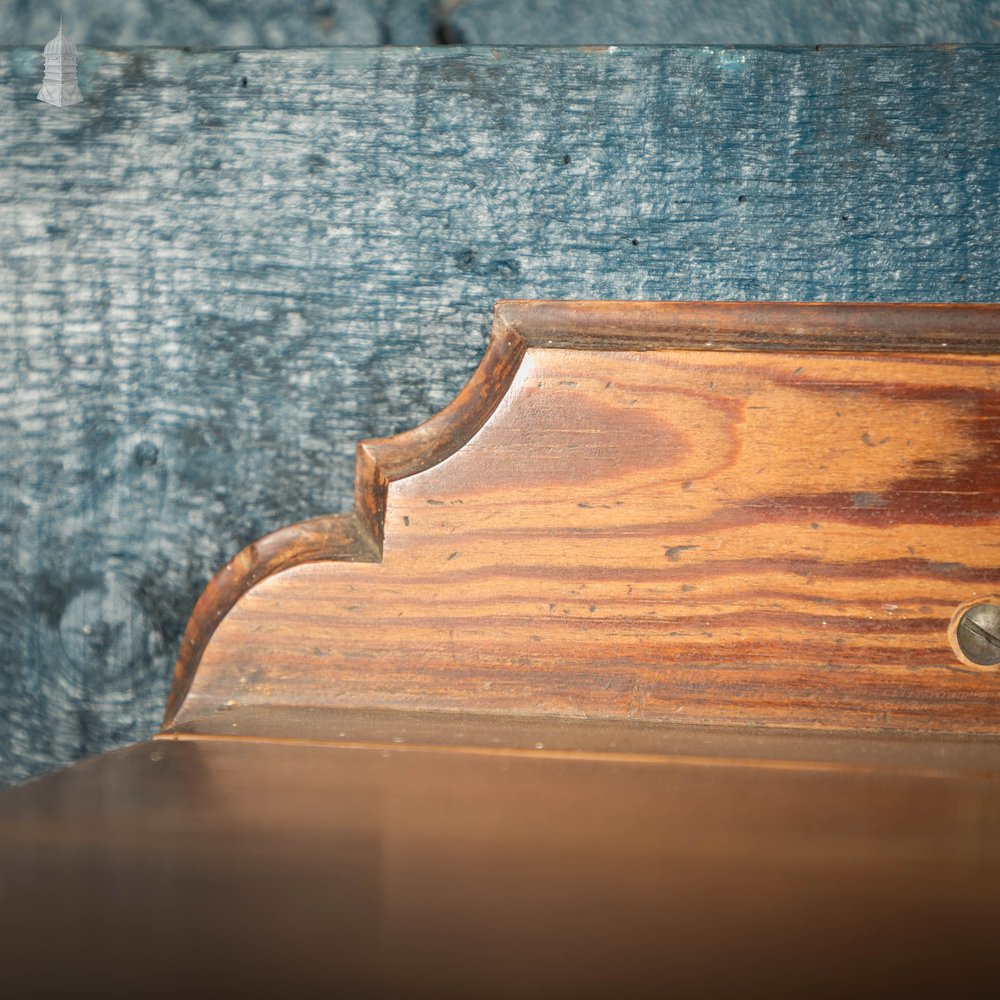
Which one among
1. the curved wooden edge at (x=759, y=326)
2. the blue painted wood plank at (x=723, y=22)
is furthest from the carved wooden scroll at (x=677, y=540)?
the blue painted wood plank at (x=723, y=22)

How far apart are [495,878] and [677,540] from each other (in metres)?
0.32

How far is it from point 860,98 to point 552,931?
24.2 inches

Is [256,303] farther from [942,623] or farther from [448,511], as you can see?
[942,623]

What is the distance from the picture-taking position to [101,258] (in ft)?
2.41

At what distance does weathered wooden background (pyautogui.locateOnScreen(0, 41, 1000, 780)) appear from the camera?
2.32ft

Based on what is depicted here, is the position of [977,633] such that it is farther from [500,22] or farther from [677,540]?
[500,22]

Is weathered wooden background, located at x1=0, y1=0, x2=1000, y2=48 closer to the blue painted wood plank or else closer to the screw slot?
the blue painted wood plank

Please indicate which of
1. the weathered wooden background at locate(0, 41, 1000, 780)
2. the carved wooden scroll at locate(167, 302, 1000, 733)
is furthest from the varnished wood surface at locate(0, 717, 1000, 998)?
the weathered wooden background at locate(0, 41, 1000, 780)

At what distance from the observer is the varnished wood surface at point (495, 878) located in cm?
32

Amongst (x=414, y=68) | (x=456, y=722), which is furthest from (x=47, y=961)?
(x=414, y=68)

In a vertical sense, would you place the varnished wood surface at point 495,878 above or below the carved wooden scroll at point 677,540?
below

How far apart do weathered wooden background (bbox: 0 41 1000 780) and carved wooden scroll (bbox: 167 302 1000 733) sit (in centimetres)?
8

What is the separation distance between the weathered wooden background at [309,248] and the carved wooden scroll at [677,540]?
0.08 m

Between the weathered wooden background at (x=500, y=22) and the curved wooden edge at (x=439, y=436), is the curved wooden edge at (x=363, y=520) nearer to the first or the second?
the curved wooden edge at (x=439, y=436)
